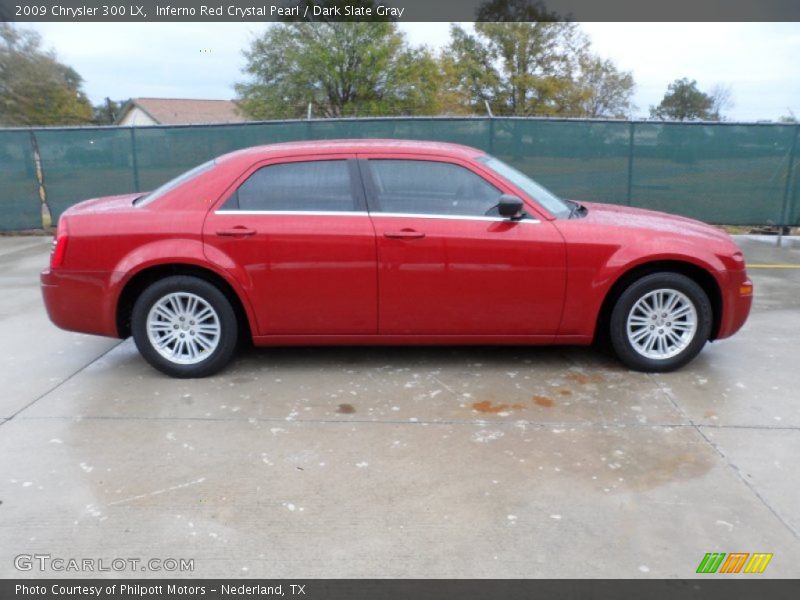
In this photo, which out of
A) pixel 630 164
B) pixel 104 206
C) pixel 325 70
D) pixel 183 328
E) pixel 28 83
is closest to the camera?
pixel 183 328

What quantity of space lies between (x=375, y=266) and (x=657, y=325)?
6.64ft

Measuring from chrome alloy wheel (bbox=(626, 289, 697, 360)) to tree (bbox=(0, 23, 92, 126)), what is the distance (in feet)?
112

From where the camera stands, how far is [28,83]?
33844mm

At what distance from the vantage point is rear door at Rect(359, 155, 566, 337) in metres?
4.48

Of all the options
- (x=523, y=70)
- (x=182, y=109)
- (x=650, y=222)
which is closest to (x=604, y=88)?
(x=523, y=70)

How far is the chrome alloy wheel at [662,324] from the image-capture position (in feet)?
15.1

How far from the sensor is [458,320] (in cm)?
460

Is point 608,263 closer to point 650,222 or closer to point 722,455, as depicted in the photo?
point 650,222

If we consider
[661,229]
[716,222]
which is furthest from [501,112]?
[661,229]

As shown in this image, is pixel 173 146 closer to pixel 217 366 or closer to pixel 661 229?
pixel 217 366

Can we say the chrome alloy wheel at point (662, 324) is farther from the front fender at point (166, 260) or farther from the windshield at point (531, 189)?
→ the front fender at point (166, 260)

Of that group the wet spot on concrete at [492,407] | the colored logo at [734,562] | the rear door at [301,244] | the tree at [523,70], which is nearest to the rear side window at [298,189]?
the rear door at [301,244]

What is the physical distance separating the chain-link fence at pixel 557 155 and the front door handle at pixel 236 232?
6.18 m
